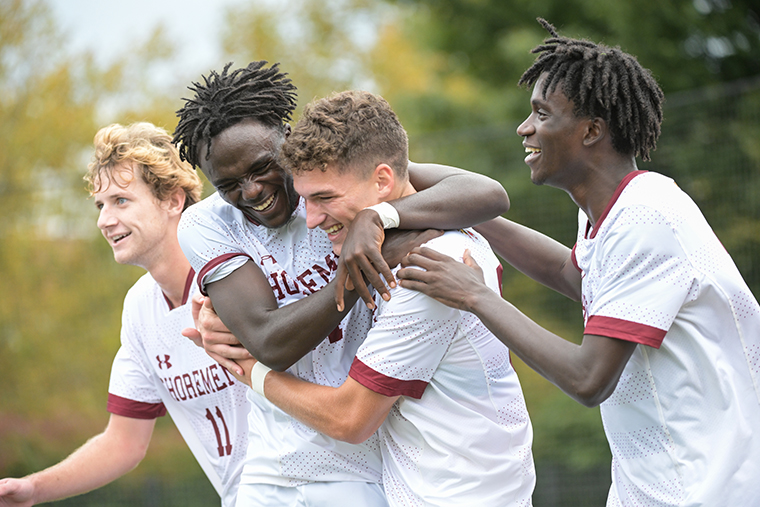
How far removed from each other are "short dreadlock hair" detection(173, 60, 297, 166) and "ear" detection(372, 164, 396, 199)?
0.46 m

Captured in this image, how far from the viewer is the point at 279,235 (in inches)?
110

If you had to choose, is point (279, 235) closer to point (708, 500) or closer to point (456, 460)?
point (456, 460)

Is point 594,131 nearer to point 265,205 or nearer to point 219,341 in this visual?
point 265,205

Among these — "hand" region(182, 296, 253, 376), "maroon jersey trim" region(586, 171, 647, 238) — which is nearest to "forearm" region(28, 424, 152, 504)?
"hand" region(182, 296, 253, 376)

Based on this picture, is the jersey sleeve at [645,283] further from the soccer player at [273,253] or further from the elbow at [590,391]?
the soccer player at [273,253]

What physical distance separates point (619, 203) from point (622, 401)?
1.99 feet

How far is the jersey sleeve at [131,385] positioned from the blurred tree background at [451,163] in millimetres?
3515

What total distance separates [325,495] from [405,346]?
697mm

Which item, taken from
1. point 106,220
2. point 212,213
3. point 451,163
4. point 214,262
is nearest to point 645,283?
point 214,262

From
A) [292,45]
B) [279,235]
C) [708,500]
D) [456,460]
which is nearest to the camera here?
[708,500]

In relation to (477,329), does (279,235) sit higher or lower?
higher

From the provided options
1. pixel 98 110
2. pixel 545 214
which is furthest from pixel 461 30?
pixel 98 110

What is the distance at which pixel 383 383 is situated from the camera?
2.33 meters

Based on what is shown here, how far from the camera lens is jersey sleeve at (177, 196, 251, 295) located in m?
2.61
